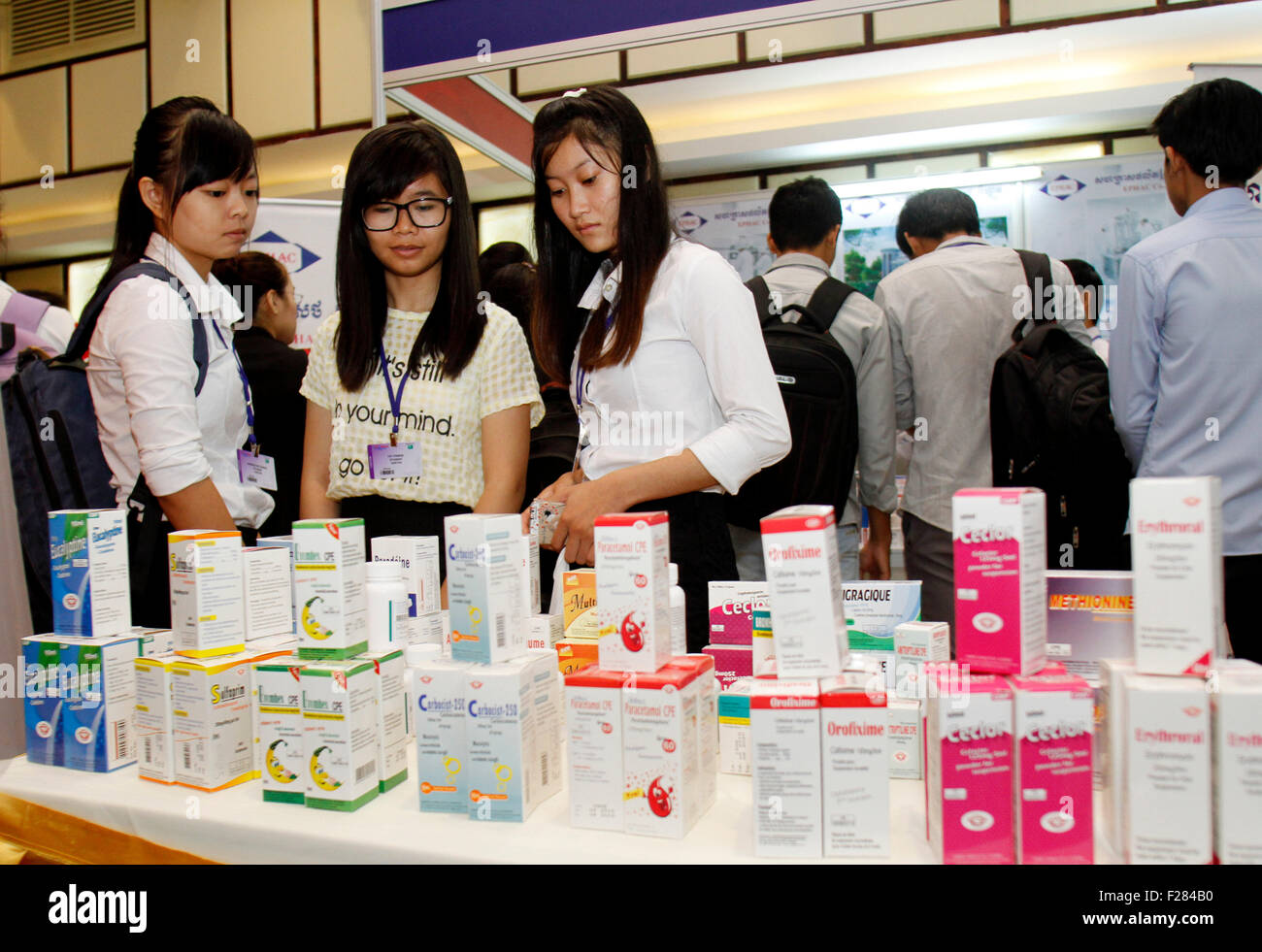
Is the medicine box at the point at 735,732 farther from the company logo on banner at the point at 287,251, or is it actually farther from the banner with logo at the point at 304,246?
the company logo on banner at the point at 287,251

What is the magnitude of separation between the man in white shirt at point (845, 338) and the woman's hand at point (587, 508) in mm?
1112

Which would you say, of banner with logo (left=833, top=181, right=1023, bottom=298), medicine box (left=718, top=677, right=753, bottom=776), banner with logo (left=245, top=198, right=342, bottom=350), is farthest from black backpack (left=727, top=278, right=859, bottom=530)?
banner with logo (left=833, top=181, right=1023, bottom=298)

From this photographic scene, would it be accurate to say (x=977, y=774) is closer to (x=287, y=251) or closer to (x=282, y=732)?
(x=282, y=732)

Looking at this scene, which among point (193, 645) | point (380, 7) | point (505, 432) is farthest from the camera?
point (380, 7)

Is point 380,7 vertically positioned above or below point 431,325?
above

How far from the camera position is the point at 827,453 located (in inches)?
99.3

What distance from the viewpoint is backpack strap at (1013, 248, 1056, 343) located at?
107 inches

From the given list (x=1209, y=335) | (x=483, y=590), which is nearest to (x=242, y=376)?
(x=483, y=590)

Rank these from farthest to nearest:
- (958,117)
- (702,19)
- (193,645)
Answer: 1. (958,117)
2. (702,19)
3. (193,645)

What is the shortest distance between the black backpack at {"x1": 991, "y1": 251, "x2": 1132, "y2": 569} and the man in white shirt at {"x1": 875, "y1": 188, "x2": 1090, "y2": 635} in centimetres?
33

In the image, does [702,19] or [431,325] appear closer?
[431,325]
